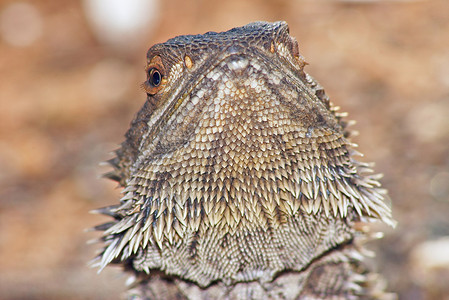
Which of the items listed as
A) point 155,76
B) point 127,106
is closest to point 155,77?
point 155,76

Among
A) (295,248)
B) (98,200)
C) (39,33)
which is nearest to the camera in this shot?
(295,248)

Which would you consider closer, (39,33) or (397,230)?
(397,230)

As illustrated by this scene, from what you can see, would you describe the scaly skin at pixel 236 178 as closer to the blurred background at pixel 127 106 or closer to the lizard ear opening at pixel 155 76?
the lizard ear opening at pixel 155 76

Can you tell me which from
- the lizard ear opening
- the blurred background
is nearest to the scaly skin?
the lizard ear opening

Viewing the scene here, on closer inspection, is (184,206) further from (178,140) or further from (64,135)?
(64,135)

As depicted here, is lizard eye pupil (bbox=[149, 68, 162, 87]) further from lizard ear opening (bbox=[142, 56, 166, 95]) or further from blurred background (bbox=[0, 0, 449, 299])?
blurred background (bbox=[0, 0, 449, 299])

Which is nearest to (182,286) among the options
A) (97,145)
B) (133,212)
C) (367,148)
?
(133,212)

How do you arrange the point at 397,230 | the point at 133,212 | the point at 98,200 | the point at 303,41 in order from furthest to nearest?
the point at 303,41, the point at 98,200, the point at 397,230, the point at 133,212

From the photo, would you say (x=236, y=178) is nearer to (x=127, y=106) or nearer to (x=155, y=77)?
(x=155, y=77)
